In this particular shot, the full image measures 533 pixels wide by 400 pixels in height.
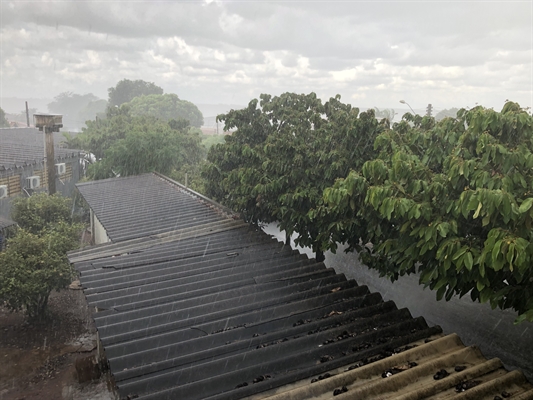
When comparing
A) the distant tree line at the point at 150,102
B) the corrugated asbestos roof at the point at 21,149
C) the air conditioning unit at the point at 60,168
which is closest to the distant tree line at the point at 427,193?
the corrugated asbestos roof at the point at 21,149

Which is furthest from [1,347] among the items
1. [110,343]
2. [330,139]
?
[330,139]

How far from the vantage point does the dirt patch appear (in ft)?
27.8

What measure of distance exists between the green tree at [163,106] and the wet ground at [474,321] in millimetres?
55267

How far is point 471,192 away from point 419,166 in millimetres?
1117

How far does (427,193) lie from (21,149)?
78.8 ft

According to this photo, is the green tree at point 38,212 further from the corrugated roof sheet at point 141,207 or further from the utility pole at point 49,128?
the corrugated roof sheet at point 141,207

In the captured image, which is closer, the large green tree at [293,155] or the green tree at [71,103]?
the large green tree at [293,155]

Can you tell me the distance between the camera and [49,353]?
9.99 meters

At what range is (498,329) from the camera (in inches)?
259

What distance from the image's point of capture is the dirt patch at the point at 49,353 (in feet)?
27.8

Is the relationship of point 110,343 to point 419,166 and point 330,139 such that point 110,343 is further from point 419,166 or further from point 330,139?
point 330,139

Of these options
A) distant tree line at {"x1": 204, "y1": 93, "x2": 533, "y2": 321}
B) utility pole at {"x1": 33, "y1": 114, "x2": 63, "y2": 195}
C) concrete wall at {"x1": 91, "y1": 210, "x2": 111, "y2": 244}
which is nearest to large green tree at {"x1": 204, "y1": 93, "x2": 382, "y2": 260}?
distant tree line at {"x1": 204, "y1": 93, "x2": 533, "y2": 321}

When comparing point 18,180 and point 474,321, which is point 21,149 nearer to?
point 18,180

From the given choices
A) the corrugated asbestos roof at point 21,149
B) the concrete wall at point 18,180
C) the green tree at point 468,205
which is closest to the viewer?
the green tree at point 468,205
